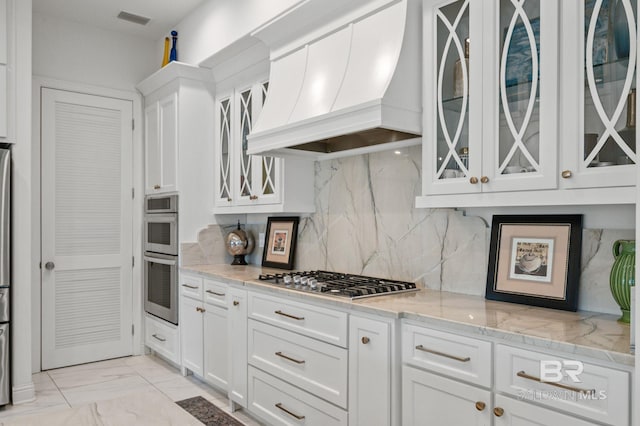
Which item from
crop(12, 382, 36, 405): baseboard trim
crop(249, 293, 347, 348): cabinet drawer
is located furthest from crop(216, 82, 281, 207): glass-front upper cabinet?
crop(12, 382, 36, 405): baseboard trim

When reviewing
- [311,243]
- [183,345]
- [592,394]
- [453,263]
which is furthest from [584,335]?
[183,345]

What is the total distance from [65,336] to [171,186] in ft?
5.25

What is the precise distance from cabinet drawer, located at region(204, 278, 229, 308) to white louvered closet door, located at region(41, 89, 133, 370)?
135 centimetres

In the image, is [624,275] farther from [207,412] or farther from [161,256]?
[161,256]

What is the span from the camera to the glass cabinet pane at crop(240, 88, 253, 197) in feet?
11.9

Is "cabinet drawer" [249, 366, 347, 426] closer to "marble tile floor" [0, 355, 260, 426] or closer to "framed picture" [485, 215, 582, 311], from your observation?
"marble tile floor" [0, 355, 260, 426]

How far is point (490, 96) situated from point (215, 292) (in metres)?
2.25

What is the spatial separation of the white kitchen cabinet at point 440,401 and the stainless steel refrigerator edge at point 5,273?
275cm

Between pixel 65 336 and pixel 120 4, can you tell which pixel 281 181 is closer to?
pixel 120 4

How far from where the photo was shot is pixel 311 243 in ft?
11.3

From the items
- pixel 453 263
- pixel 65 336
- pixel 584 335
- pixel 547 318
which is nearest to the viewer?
pixel 584 335

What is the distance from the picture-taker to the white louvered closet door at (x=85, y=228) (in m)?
4.07

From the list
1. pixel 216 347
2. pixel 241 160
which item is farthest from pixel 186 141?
pixel 216 347

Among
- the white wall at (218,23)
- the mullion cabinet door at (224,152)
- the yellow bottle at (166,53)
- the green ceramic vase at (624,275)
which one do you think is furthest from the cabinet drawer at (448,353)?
the yellow bottle at (166,53)
